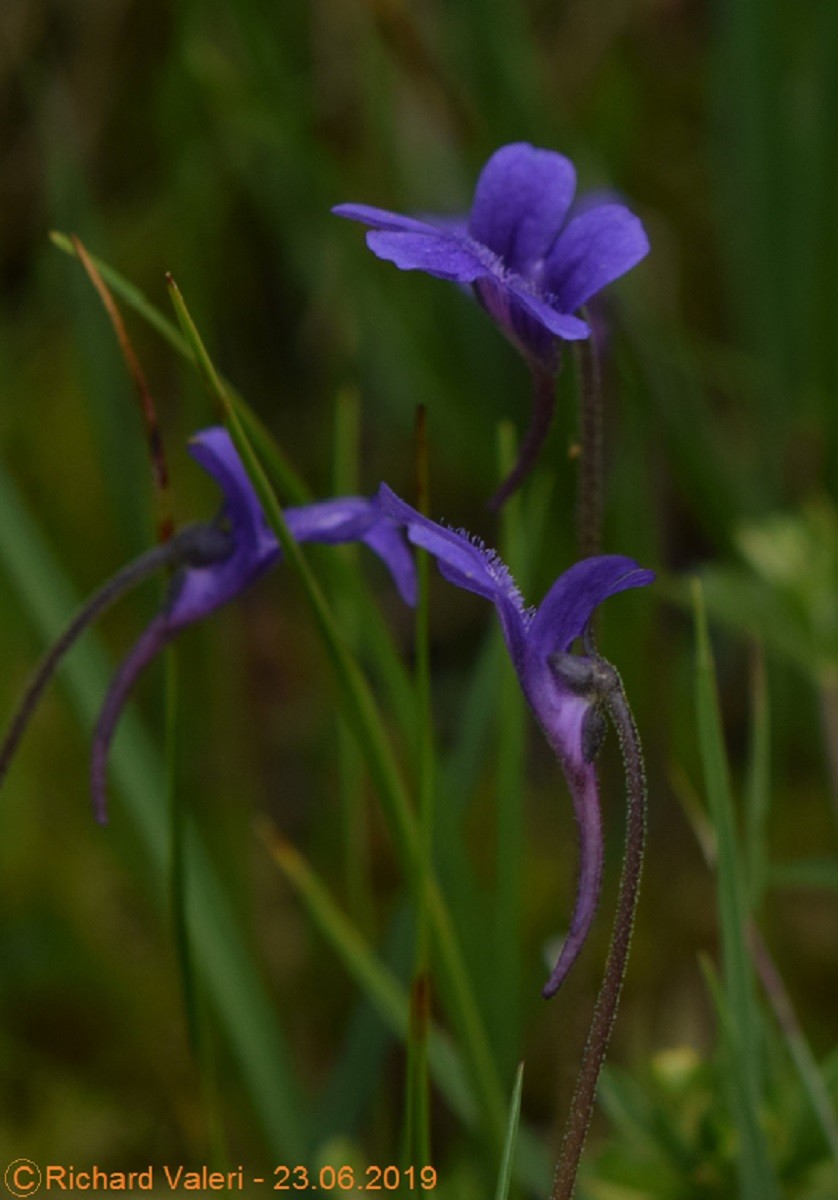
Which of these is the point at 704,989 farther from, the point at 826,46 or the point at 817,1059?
the point at 826,46

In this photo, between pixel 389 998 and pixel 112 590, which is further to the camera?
pixel 389 998

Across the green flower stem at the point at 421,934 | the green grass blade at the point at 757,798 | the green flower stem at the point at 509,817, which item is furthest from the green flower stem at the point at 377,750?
the green grass blade at the point at 757,798

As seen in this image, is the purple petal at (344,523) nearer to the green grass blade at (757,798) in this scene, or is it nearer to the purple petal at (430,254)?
the purple petal at (430,254)

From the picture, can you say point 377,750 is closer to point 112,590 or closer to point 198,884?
point 112,590

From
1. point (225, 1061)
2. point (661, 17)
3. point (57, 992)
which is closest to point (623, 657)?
point (225, 1061)

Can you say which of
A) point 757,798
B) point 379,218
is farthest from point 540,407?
point 757,798

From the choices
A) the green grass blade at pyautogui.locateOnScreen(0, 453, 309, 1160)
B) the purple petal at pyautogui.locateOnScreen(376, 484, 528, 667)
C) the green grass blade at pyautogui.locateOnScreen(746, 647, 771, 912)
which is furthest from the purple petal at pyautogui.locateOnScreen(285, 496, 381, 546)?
the green grass blade at pyautogui.locateOnScreen(0, 453, 309, 1160)
